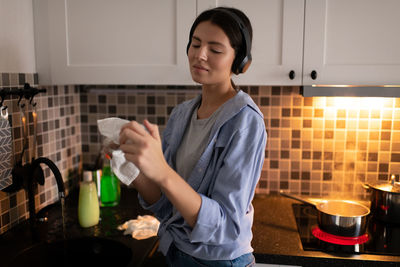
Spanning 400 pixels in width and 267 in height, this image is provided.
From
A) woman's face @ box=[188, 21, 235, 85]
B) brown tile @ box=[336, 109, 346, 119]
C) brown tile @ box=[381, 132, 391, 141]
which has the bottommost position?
brown tile @ box=[381, 132, 391, 141]

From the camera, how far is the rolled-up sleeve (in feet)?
2.93

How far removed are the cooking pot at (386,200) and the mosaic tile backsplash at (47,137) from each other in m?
1.44

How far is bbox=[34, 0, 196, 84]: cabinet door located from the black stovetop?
0.78 metres

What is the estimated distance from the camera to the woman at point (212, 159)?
2.84 ft

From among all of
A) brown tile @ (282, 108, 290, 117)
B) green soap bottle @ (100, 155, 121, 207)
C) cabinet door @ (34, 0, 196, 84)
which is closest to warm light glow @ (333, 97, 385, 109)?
brown tile @ (282, 108, 290, 117)

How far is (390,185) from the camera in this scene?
1.66m

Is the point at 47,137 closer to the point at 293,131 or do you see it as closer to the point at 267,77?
the point at 267,77

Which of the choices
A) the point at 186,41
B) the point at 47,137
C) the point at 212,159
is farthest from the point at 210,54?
the point at 47,137

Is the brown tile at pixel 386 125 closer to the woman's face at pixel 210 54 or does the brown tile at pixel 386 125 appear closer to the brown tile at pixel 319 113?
the brown tile at pixel 319 113

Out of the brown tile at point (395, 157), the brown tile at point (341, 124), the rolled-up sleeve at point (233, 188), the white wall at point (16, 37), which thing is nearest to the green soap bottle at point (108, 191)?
the white wall at point (16, 37)

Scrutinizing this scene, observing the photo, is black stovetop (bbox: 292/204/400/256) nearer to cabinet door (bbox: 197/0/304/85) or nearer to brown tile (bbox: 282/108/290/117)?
brown tile (bbox: 282/108/290/117)

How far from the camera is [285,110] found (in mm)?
1898

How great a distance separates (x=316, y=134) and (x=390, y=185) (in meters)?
0.40

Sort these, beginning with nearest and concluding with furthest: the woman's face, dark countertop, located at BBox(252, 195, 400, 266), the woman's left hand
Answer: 1. the woman's left hand
2. the woman's face
3. dark countertop, located at BBox(252, 195, 400, 266)
